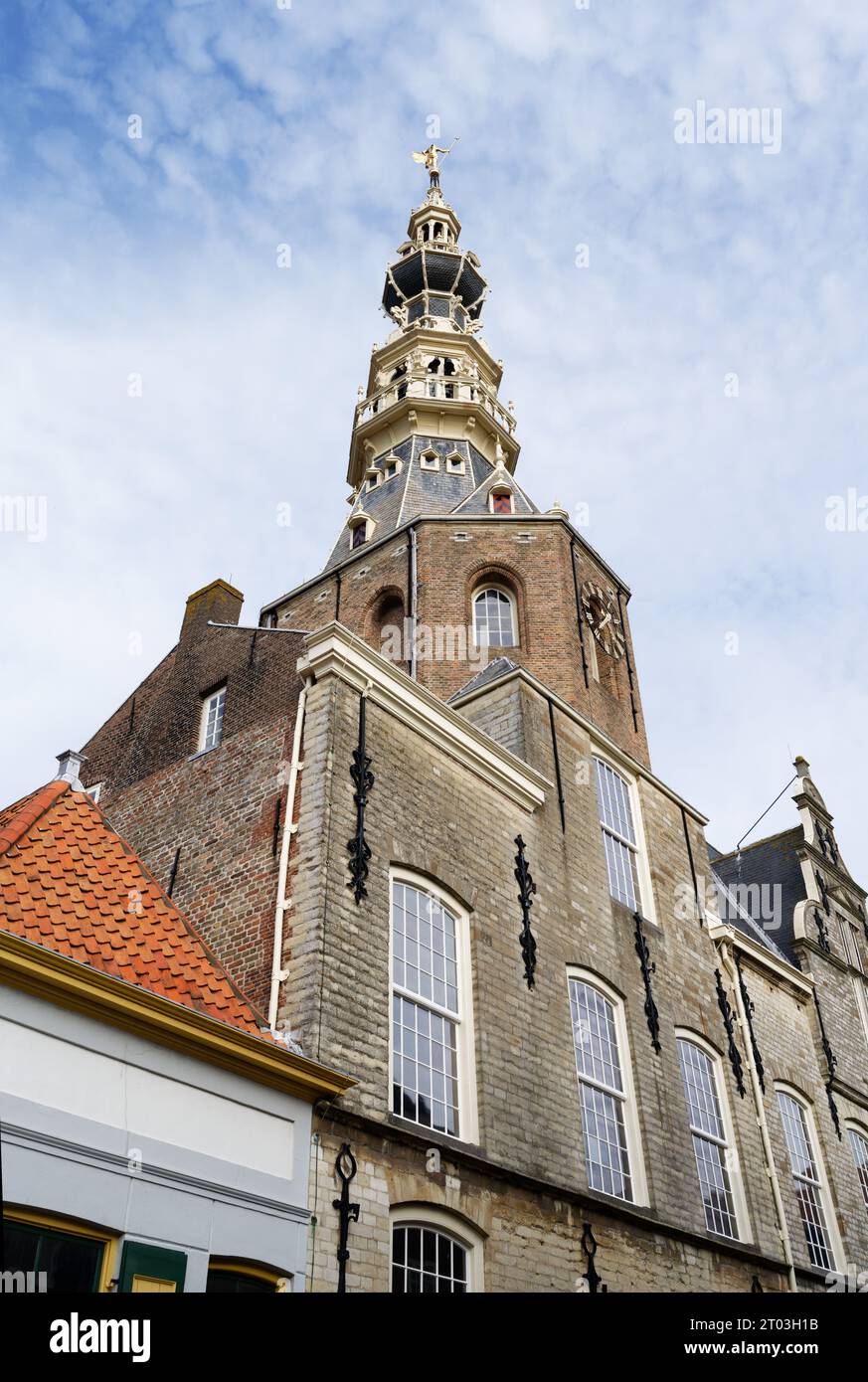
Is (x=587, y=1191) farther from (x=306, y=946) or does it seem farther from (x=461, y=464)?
(x=461, y=464)

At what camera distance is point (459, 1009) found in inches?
447

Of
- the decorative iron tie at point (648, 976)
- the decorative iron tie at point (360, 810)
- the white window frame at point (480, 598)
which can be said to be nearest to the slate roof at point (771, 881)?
the decorative iron tie at point (648, 976)

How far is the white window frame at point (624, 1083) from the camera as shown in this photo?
1263 cm

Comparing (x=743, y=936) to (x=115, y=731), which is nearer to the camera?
(x=115, y=731)

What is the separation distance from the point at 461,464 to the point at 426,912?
1686cm

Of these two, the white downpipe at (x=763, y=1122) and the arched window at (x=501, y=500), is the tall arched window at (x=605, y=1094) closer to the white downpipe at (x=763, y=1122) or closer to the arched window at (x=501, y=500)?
the white downpipe at (x=763, y=1122)

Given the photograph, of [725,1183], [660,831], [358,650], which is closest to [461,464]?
[660,831]

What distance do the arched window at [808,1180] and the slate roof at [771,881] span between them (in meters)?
3.55

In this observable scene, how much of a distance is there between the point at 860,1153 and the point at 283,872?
13639mm

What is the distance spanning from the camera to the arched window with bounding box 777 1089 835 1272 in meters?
16.3

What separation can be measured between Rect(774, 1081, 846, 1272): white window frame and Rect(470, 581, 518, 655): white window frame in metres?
8.25

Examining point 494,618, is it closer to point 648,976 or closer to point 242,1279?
point 648,976

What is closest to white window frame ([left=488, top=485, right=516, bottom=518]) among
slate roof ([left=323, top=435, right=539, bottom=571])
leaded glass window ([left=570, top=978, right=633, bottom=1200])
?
slate roof ([left=323, top=435, right=539, bottom=571])
